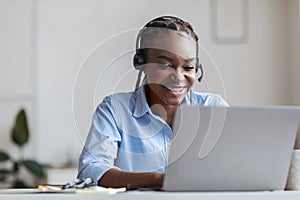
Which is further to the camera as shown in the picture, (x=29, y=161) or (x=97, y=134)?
(x=29, y=161)

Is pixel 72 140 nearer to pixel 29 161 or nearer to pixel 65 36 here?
pixel 29 161

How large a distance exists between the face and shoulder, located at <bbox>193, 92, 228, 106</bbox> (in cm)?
7

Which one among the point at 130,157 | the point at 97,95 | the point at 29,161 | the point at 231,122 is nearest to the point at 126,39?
the point at 97,95

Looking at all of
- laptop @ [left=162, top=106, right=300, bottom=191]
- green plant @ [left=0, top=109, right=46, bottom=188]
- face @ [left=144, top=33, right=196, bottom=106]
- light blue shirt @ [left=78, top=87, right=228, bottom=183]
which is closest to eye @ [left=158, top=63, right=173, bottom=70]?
face @ [left=144, top=33, right=196, bottom=106]

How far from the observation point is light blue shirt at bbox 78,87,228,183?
5.39 ft

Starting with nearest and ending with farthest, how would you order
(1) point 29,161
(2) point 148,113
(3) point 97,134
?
(3) point 97,134 < (2) point 148,113 < (1) point 29,161

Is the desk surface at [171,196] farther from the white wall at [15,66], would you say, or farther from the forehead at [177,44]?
the white wall at [15,66]

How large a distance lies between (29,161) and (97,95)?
3254 mm

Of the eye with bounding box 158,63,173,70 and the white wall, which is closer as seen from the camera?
the eye with bounding box 158,63,173,70

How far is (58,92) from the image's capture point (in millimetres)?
5113

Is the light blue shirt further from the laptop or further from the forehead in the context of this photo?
the laptop

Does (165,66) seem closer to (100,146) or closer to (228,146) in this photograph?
(100,146)

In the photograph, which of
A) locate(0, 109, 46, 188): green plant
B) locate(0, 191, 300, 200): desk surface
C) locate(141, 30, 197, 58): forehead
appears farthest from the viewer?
locate(0, 109, 46, 188): green plant

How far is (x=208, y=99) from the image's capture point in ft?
5.88
